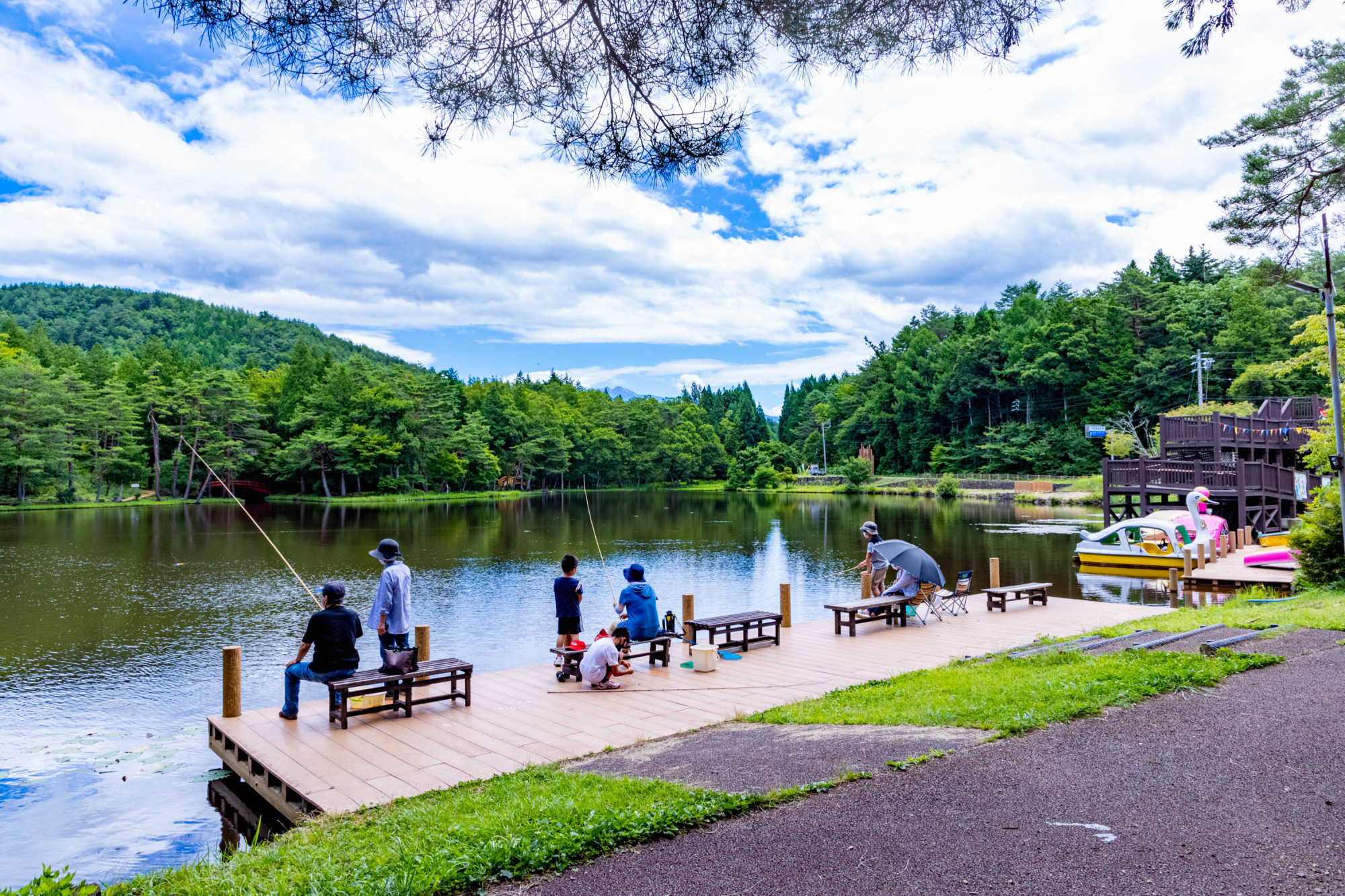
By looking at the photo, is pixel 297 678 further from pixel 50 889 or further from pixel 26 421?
pixel 26 421

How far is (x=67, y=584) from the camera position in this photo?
1981 cm

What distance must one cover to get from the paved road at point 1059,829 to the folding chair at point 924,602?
721 centimetres

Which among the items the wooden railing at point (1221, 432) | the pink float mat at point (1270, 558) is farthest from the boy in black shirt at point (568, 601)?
the wooden railing at point (1221, 432)

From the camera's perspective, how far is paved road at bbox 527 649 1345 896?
3.29 meters

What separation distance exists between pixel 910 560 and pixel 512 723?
7.25 metres

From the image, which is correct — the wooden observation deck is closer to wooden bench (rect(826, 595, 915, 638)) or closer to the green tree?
wooden bench (rect(826, 595, 915, 638))

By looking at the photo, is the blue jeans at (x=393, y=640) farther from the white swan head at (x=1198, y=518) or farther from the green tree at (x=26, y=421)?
the green tree at (x=26, y=421)

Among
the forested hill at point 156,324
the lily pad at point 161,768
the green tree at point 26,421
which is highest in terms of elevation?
the forested hill at point 156,324

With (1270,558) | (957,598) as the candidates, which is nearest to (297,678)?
(957,598)

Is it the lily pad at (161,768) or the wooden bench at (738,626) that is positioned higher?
the wooden bench at (738,626)

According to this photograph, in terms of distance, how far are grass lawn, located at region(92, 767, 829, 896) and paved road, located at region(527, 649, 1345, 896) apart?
0.52ft

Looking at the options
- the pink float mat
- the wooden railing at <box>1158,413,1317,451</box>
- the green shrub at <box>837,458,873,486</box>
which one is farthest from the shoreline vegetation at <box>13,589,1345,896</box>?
the green shrub at <box>837,458,873,486</box>

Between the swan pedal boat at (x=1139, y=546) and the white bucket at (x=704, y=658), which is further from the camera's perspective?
the swan pedal boat at (x=1139, y=546)

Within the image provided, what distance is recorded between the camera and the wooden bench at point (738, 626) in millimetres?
10062
